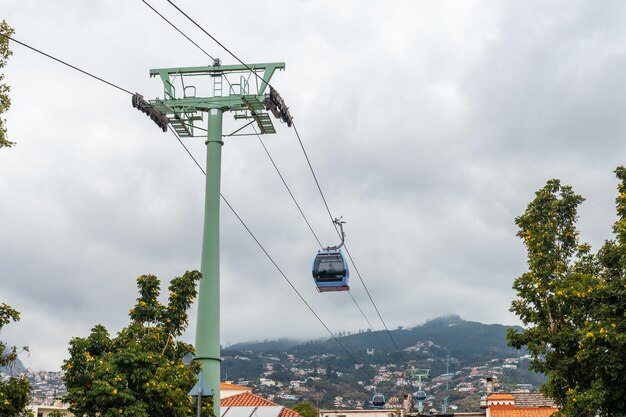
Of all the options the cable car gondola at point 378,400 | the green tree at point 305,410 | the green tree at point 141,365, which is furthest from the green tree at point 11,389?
the green tree at point 305,410

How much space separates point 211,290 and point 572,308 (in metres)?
10.9

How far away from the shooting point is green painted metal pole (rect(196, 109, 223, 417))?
25047 mm

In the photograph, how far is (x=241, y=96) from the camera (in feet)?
90.5

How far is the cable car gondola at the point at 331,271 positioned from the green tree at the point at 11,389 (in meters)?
17.9

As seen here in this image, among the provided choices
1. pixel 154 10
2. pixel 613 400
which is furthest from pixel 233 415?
pixel 154 10

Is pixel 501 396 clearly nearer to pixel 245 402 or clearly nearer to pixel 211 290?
pixel 245 402

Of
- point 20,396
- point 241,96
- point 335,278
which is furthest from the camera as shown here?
point 335,278

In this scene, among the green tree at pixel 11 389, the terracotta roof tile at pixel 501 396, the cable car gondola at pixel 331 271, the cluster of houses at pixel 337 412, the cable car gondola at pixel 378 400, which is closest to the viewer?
the green tree at pixel 11 389

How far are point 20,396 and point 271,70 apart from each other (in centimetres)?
1277

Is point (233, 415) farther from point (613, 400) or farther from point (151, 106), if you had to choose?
point (613, 400)

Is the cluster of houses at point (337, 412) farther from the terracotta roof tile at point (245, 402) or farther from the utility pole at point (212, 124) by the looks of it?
the utility pole at point (212, 124)

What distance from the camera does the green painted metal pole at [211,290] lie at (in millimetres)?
25047

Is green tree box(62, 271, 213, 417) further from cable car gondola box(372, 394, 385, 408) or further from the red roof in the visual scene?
cable car gondola box(372, 394, 385, 408)

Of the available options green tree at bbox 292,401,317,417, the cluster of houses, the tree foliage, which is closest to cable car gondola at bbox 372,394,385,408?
the cluster of houses
